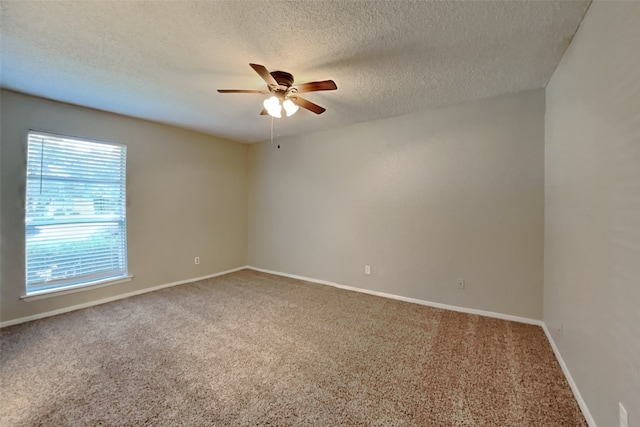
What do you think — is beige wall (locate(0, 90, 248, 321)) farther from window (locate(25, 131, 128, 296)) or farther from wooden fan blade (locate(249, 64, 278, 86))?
wooden fan blade (locate(249, 64, 278, 86))

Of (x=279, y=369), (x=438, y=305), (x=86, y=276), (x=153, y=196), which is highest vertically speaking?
(x=153, y=196)

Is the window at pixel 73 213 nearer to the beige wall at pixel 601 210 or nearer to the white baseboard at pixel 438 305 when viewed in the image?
the white baseboard at pixel 438 305

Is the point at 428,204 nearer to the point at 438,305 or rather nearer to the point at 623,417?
the point at 438,305

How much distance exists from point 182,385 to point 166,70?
259cm

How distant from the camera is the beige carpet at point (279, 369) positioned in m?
1.59

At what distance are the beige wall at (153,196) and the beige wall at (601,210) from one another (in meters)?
4.65

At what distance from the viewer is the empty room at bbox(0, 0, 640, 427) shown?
1.56m

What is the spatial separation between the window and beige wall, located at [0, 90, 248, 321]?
9 centimetres

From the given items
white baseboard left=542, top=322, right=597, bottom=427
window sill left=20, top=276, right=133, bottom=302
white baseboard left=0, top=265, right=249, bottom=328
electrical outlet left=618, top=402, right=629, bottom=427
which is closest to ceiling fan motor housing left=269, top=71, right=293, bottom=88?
electrical outlet left=618, top=402, right=629, bottom=427

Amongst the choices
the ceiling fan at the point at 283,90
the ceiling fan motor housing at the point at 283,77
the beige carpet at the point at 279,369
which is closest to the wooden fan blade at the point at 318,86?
the ceiling fan at the point at 283,90

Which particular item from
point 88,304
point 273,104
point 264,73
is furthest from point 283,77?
point 88,304

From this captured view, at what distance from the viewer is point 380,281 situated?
370cm

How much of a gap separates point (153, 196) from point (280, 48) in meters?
3.05

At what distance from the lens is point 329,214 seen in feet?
13.7
